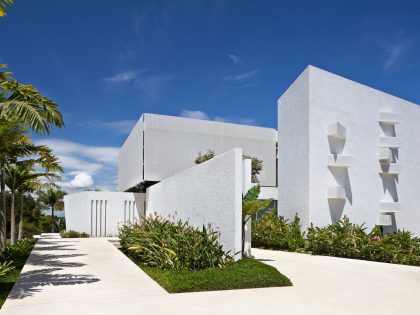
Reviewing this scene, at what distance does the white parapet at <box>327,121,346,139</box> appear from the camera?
17.6 meters

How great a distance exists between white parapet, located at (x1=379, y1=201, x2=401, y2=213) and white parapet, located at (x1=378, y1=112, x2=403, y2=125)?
3.90 meters

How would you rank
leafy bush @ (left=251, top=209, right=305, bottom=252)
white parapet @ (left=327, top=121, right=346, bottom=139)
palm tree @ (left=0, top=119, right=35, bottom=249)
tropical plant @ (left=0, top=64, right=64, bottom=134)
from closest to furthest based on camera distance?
tropical plant @ (left=0, top=64, right=64, bottom=134)
palm tree @ (left=0, top=119, right=35, bottom=249)
leafy bush @ (left=251, top=209, right=305, bottom=252)
white parapet @ (left=327, top=121, right=346, bottom=139)

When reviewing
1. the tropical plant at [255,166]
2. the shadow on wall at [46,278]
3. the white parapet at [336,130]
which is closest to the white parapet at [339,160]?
the white parapet at [336,130]

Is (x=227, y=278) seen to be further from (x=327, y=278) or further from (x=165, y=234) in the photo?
(x=165, y=234)

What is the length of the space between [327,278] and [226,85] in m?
7.77

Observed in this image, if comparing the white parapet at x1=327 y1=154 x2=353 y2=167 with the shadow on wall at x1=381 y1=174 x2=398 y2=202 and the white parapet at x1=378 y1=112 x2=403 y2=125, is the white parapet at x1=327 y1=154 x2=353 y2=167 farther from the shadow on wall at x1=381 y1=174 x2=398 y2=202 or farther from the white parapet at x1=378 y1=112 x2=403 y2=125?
the white parapet at x1=378 y1=112 x2=403 y2=125

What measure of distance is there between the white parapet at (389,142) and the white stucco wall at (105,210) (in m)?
17.3

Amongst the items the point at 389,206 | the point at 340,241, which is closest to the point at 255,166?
the point at 389,206

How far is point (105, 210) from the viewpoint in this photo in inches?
1173

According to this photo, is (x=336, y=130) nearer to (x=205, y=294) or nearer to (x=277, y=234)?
(x=277, y=234)

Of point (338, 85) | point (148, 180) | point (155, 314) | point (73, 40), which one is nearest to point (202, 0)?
point (73, 40)

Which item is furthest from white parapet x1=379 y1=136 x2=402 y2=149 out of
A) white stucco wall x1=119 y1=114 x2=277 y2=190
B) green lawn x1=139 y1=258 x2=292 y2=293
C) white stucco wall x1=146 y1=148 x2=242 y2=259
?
white stucco wall x1=119 y1=114 x2=277 y2=190

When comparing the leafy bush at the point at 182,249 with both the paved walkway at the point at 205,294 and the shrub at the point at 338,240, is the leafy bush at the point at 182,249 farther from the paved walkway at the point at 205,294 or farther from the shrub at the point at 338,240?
the shrub at the point at 338,240

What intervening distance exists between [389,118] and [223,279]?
1455 cm
